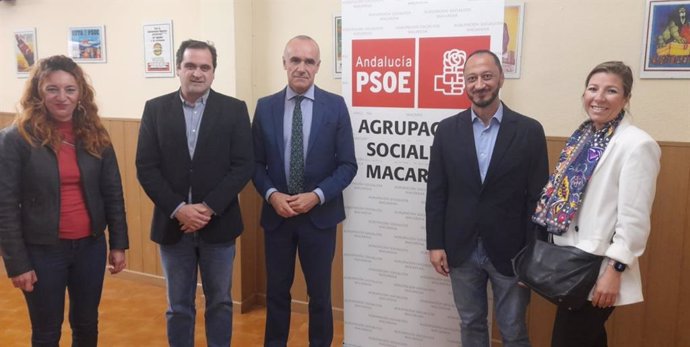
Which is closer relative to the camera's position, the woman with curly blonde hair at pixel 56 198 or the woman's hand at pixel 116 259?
the woman with curly blonde hair at pixel 56 198

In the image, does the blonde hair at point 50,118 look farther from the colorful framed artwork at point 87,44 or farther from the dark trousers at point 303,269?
the colorful framed artwork at point 87,44

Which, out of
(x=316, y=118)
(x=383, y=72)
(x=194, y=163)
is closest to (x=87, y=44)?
(x=194, y=163)

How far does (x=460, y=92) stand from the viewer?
2.48 m

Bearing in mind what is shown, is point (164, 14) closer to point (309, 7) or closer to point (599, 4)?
point (309, 7)

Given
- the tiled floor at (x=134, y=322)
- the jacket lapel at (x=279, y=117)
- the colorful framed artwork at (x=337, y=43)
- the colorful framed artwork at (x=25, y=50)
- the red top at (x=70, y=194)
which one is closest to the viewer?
the red top at (x=70, y=194)

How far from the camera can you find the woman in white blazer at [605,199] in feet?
5.65

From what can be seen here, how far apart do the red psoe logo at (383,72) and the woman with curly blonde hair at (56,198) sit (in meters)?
1.24

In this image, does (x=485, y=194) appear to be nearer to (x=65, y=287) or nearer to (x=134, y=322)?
(x=65, y=287)

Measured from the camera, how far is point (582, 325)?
1.86 metres

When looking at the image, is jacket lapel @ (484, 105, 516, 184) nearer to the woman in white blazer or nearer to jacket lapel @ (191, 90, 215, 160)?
the woman in white blazer

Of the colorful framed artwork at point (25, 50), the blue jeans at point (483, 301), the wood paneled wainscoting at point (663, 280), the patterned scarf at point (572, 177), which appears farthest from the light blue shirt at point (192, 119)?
the colorful framed artwork at point (25, 50)

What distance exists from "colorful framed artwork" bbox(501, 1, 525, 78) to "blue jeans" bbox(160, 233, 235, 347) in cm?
173

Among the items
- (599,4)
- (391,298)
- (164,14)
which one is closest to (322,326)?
(391,298)

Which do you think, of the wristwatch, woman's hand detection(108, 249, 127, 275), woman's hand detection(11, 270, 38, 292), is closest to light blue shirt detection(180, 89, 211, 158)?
woman's hand detection(108, 249, 127, 275)
